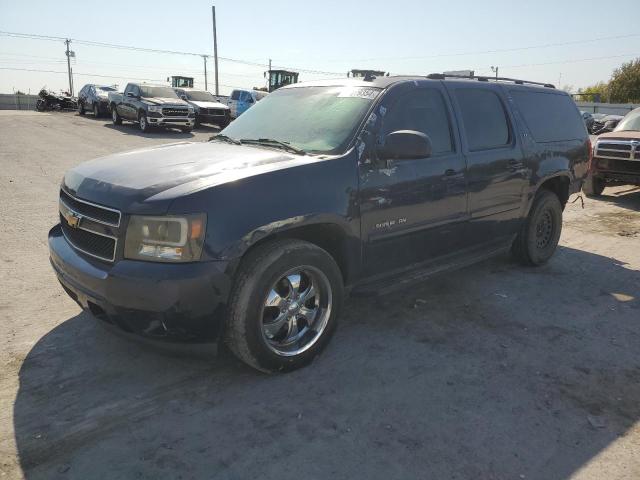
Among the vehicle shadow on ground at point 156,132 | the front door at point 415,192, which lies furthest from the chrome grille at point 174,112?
the front door at point 415,192

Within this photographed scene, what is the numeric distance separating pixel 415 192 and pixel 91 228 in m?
2.24

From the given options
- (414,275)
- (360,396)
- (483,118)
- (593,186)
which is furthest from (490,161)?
(593,186)

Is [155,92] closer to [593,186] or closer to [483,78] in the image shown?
[593,186]

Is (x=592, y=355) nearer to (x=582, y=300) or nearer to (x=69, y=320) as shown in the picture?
(x=582, y=300)

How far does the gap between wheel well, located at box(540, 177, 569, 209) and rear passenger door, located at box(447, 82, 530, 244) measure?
0.85 meters

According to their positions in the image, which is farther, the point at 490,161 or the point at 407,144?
the point at 490,161

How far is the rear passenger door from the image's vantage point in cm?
441

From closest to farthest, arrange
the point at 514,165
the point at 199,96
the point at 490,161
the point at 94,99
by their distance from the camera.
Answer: the point at 490,161, the point at 514,165, the point at 199,96, the point at 94,99

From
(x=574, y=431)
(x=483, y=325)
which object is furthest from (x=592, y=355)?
(x=574, y=431)

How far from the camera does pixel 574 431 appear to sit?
2.82 meters

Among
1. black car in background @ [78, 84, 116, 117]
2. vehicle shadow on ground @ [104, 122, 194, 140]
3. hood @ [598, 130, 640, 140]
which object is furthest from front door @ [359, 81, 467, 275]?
black car in background @ [78, 84, 116, 117]

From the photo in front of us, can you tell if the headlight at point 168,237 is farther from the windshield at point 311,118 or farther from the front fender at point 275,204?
the windshield at point 311,118

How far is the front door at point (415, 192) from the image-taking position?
11.9ft

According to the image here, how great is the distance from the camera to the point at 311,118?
3.93 meters
